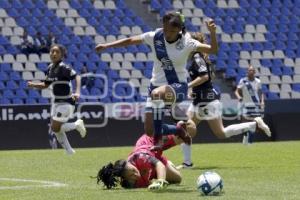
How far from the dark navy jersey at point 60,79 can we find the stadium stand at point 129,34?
7.83 meters

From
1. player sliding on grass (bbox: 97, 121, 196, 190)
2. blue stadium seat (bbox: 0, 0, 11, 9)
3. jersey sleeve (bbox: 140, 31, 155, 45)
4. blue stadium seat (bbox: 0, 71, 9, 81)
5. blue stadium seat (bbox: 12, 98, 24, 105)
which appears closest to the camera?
player sliding on grass (bbox: 97, 121, 196, 190)

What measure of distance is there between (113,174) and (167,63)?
192cm

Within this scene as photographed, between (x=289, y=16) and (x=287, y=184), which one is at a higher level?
(x=289, y=16)

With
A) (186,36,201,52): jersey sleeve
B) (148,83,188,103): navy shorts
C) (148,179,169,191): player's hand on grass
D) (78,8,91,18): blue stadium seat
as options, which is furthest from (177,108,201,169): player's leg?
(78,8,91,18): blue stadium seat

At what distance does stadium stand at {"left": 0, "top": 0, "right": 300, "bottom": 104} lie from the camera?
85.2ft

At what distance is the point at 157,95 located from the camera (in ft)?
33.2

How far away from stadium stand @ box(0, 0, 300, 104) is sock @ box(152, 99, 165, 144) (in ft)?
47.5

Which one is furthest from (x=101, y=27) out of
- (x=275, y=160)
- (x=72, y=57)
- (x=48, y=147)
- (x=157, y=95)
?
(x=157, y=95)

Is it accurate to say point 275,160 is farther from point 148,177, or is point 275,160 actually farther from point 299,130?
point 299,130

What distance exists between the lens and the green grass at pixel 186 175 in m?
8.81

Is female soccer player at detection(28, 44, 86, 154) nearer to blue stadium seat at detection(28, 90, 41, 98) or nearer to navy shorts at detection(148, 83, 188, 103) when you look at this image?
navy shorts at detection(148, 83, 188, 103)

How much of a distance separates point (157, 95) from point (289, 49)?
68.5 ft

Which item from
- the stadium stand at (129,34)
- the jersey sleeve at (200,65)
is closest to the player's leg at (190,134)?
the jersey sleeve at (200,65)

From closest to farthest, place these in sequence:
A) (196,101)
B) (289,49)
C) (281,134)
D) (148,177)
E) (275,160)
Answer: (148,177) < (196,101) < (275,160) < (281,134) < (289,49)
